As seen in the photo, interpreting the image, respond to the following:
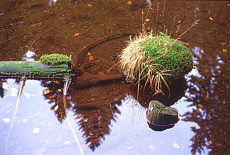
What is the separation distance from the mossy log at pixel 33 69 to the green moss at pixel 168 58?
1.59 m

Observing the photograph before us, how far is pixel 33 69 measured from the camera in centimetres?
426

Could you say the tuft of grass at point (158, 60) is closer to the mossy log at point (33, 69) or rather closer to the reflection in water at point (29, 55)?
the mossy log at point (33, 69)

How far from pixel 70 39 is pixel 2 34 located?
165 cm

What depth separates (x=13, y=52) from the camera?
16.1 feet

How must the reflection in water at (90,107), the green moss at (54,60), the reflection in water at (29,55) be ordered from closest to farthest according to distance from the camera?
the reflection in water at (90,107), the green moss at (54,60), the reflection in water at (29,55)

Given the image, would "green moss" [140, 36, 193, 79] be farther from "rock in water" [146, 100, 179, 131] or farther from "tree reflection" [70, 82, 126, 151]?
"tree reflection" [70, 82, 126, 151]

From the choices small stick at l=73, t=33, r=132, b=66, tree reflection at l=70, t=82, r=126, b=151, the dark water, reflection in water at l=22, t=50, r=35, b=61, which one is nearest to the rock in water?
the dark water

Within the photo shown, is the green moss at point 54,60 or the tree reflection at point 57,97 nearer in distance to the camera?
the tree reflection at point 57,97

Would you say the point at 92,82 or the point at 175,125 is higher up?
the point at 92,82

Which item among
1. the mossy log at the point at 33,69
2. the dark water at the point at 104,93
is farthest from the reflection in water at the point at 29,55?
the mossy log at the point at 33,69

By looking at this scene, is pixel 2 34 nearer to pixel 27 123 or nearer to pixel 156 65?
pixel 27 123

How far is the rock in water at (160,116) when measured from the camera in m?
3.55

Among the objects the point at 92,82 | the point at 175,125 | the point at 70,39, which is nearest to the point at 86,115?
the point at 92,82

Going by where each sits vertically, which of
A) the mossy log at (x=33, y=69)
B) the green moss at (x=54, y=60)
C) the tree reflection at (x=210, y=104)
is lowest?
the tree reflection at (x=210, y=104)
